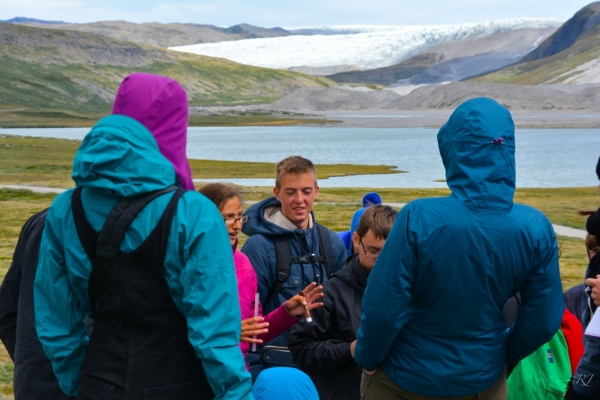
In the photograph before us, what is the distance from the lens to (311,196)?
4.60 metres

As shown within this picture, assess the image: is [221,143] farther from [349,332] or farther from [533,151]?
[349,332]

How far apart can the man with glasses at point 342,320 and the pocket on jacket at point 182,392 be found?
105 centimetres

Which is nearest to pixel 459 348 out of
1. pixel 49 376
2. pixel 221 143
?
pixel 49 376

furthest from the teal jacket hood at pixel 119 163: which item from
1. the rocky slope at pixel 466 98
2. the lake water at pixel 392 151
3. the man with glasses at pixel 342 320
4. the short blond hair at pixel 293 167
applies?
the rocky slope at pixel 466 98

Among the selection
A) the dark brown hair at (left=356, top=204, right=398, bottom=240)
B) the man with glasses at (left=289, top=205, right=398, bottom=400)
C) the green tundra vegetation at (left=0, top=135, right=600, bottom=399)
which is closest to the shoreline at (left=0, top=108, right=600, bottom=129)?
the green tundra vegetation at (left=0, top=135, right=600, bottom=399)

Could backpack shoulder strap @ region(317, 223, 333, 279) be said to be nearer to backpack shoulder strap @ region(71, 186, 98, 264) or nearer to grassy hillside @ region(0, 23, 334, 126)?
backpack shoulder strap @ region(71, 186, 98, 264)

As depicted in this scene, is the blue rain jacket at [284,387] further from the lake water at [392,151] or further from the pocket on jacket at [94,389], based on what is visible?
the lake water at [392,151]

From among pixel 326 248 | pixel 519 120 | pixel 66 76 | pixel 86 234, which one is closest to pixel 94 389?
pixel 86 234

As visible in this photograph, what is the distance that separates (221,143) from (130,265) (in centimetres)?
7766

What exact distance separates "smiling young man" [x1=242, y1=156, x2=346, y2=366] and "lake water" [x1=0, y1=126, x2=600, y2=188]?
33.5m

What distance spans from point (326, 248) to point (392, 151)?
203 feet

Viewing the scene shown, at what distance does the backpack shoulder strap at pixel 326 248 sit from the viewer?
14.0 ft

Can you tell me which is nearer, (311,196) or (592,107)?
(311,196)

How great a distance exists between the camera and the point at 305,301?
3584 mm
